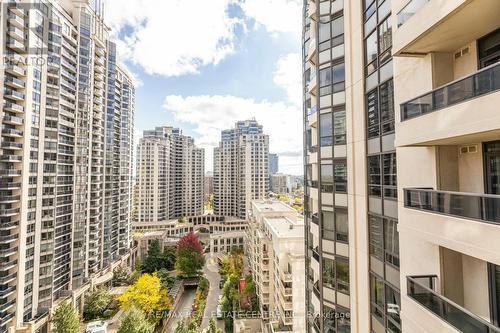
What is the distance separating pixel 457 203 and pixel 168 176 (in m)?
63.4

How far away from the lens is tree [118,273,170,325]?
2491 cm

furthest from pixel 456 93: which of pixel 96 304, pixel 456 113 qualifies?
pixel 96 304

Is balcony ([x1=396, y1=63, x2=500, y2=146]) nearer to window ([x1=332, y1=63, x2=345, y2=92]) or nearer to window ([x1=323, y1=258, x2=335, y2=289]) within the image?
window ([x1=332, y1=63, x2=345, y2=92])

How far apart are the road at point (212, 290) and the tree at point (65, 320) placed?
11.5m

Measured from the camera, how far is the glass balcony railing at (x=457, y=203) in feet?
10.9

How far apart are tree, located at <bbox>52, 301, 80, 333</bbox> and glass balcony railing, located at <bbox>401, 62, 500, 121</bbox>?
27.5 m

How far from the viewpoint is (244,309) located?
26109 millimetres

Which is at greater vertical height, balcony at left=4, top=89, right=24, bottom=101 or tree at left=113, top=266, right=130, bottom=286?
balcony at left=4, top=89, right=24, bottom=101

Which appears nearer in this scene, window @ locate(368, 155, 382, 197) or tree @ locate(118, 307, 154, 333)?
window @ locate(368, 155, 382, 197)

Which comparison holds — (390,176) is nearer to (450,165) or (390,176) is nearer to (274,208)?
(450,165)

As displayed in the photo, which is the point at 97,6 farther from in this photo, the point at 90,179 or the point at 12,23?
the point at 90,179

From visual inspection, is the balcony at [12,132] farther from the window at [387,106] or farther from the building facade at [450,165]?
the building facade at [450,165]

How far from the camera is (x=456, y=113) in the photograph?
149 inches

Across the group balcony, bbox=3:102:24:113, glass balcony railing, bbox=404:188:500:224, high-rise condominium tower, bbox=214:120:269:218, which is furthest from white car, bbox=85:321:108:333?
high-rise condominium tower, bbox=214:120:269:218
